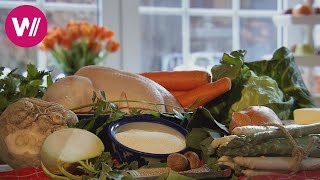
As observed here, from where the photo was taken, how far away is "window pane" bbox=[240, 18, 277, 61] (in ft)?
8.48

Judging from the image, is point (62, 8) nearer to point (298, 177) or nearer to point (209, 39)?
point (209, 39)

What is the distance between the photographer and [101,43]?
2137 millimetres

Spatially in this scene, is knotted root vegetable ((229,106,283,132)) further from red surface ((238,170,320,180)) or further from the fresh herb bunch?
the fresh herb bunch

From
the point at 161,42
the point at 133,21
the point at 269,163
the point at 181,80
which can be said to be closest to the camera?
the point at 269,163

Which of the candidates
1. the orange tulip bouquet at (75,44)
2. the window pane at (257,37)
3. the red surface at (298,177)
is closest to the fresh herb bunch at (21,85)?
the red surface at (298,177)

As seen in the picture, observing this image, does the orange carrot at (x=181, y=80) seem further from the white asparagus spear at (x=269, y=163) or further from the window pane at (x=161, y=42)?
the window pane at (x=161, y=42)

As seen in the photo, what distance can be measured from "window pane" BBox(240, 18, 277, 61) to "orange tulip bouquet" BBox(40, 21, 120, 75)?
74 centimetres

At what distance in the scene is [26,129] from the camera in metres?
0.70

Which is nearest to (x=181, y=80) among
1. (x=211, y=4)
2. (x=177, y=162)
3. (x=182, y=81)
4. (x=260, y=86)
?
(x=182, y=81)

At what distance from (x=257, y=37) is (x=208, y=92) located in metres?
1.67

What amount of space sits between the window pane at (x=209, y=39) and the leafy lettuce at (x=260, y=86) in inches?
48.6

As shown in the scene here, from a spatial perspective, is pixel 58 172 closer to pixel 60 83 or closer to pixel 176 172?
pixel 176 172

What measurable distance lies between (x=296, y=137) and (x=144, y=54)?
1767 millimetres

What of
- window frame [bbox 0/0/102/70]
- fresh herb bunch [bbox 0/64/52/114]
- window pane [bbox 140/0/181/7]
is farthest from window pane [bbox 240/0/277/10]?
fresh herb bunch [bbox 0/64/52/114]
